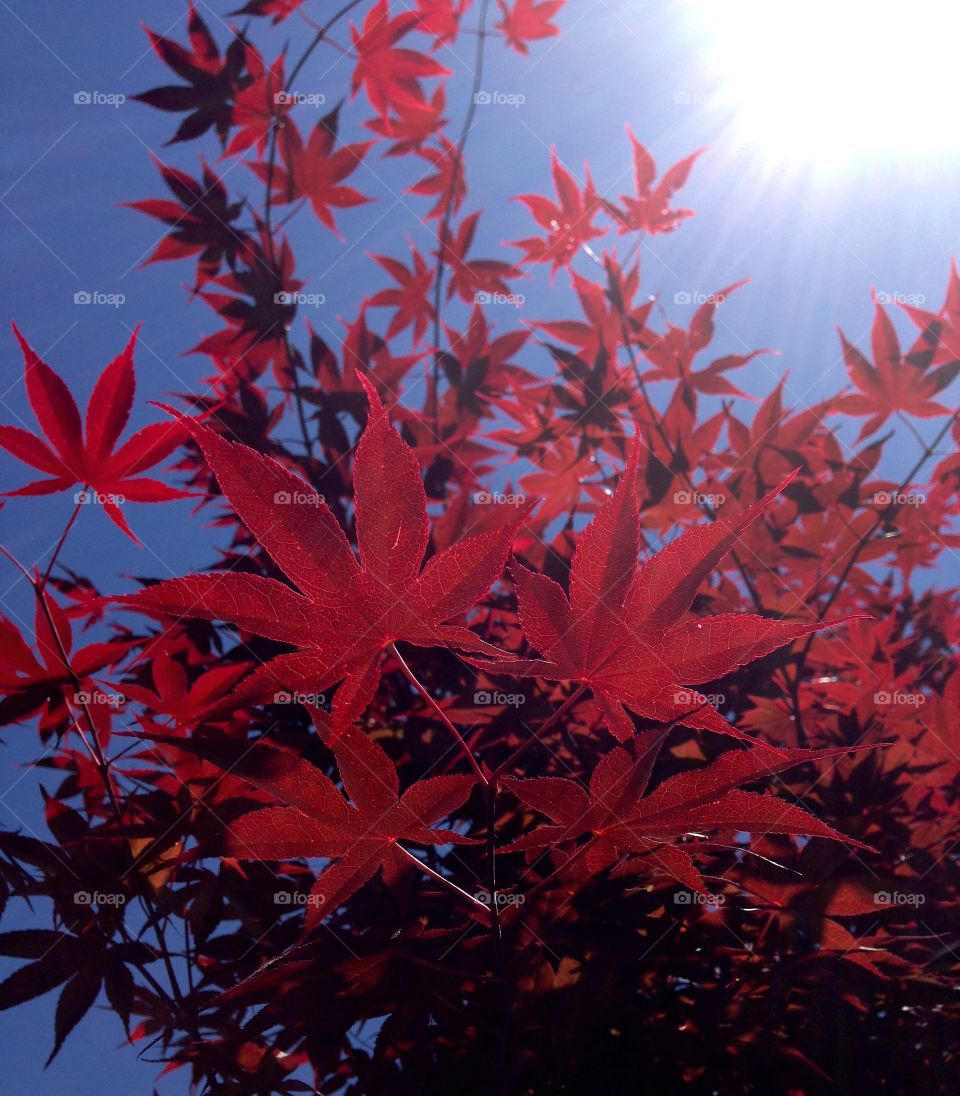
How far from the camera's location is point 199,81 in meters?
1.20

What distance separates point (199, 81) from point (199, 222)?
0.76 ft

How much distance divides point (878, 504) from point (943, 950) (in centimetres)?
59

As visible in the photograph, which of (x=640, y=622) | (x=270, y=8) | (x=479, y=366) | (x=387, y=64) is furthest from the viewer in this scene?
(x=387, y=64)

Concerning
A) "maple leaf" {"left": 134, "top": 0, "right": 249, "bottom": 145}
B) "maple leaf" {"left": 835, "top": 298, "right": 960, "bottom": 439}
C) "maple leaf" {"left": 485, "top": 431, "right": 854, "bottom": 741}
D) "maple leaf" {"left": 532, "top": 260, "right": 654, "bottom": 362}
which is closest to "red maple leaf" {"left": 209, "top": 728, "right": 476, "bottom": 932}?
Answer: "maple leaf" {"left": 485, "top": 431, "right": 854, "bottom": 741}

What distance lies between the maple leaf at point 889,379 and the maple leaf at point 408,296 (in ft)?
2.48

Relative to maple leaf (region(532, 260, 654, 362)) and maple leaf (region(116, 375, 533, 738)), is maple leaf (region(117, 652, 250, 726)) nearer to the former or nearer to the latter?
maple leaf (region(116, 375, 533, 738))

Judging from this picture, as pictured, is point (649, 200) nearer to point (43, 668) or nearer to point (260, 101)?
point (260, 101)

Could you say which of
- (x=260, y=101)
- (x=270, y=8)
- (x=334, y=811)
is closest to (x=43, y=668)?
(x=334, y=811)

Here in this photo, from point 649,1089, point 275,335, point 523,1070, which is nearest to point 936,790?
point 649,1089

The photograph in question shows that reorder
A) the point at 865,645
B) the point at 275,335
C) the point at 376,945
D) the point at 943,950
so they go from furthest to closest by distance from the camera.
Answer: the point at 275,335 < the point at 865,645 < the point at 943,950 < the point at 376,945

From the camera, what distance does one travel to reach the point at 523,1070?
0.54 meters

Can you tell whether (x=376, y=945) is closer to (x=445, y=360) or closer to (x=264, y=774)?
Result: (x=264, y=774)

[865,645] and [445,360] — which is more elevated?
[445,360]

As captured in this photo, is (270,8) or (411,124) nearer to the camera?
(270,8)
